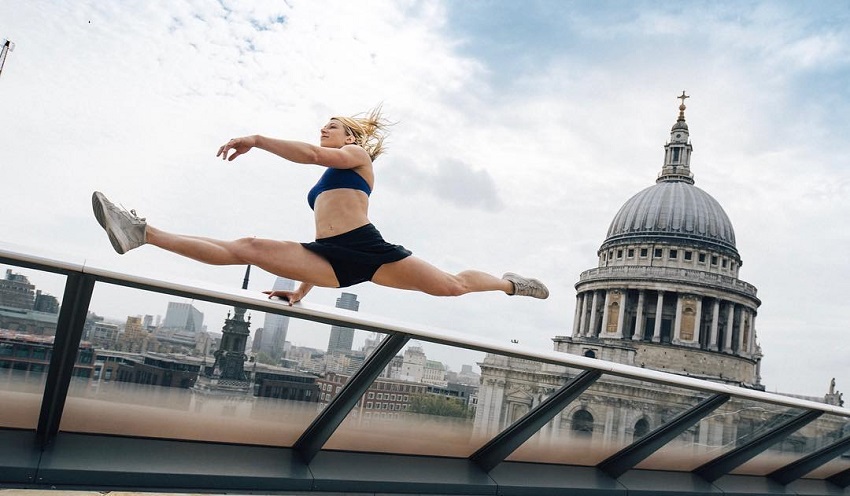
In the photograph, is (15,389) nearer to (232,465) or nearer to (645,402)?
(232,465)

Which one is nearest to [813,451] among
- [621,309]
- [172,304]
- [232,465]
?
[232,465]

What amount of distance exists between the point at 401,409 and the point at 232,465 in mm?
1083

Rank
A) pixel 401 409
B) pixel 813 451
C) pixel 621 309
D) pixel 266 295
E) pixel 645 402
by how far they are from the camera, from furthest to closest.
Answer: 1. pixel 621 309
2. pixel 813 451
3. pixel 645 402
4. pixel 401 409
5. pixel 266 295

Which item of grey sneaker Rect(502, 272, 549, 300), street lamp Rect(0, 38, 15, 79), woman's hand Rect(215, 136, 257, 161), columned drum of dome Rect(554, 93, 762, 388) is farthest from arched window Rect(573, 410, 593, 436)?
columned drum of dome Rect(554, 93, 762, 388)

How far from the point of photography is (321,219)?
3.72 metres

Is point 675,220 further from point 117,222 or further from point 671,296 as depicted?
point 117,222

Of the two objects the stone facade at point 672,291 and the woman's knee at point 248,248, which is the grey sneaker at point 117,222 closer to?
the woman's knee at point 248,248

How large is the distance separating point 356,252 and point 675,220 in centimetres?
6673

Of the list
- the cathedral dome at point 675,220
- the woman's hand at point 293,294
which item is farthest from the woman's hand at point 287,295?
the cathedral dome at point 675,220

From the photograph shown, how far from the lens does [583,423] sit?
18.1 ft

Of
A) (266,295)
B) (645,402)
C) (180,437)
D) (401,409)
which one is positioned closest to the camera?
(266,295)

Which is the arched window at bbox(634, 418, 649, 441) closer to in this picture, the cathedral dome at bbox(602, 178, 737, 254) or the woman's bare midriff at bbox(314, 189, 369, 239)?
the woman's bare midriff at bbox(314, 189, 369, 239)

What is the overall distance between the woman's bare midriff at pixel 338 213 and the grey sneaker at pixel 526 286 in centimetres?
109

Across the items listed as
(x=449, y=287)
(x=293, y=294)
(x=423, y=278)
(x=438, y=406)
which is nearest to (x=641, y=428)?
(x=438, y=406)
